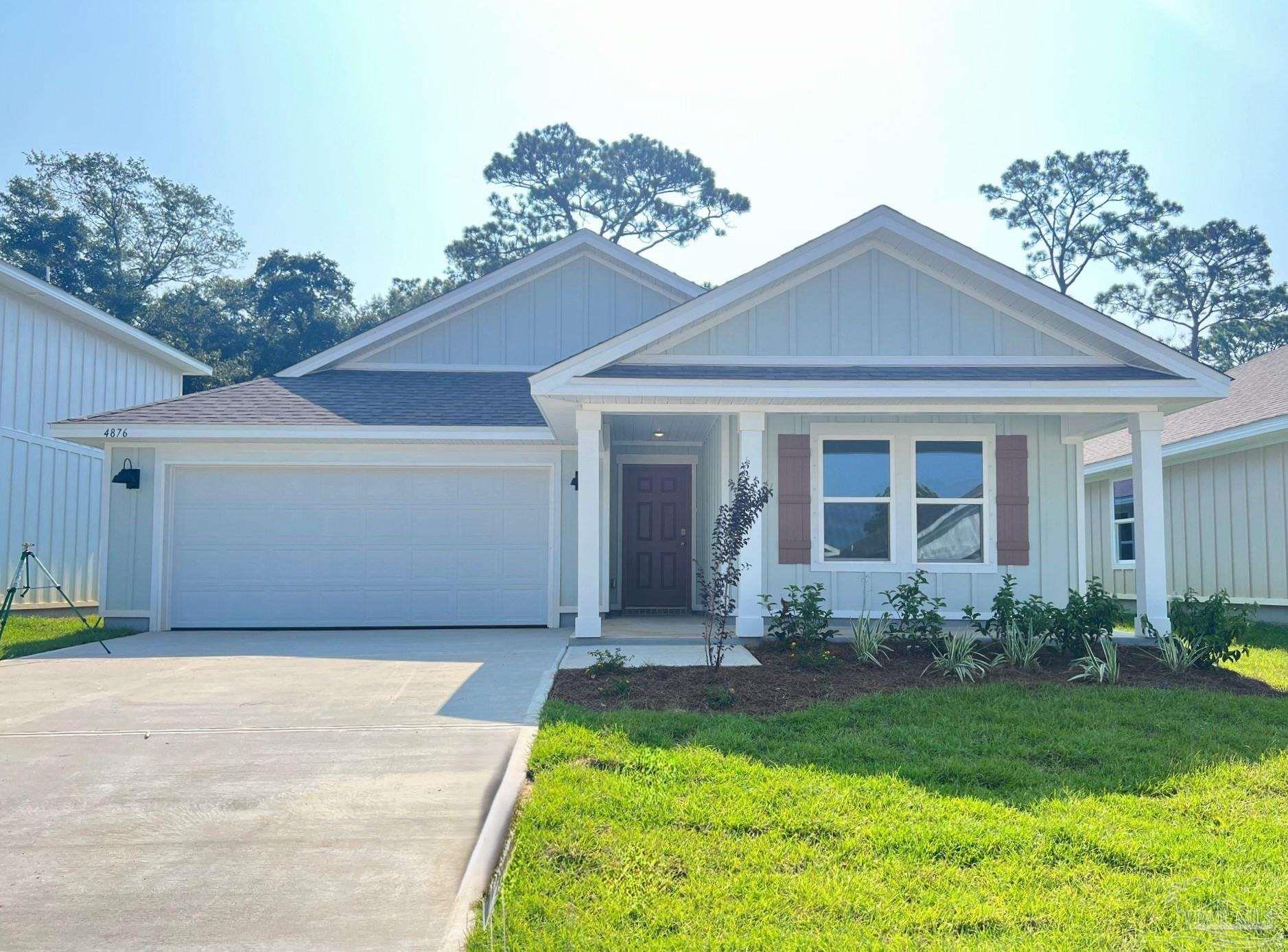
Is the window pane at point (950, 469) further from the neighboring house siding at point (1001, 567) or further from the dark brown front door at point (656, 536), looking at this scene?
the dark brown front door at point (656, 536)

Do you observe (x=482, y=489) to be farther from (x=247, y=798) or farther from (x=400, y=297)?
(x=400, y=297)

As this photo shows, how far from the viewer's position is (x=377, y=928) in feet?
11.0

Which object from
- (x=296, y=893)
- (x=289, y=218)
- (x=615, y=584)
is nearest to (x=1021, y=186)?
(x=289, y=218)

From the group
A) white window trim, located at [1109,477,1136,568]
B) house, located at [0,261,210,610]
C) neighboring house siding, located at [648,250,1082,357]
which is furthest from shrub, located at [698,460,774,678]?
white window trim, located at [1109,477,1136,568]

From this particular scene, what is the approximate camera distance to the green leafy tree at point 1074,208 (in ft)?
115

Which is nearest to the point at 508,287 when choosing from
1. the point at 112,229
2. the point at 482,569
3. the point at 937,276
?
the point at 482,569

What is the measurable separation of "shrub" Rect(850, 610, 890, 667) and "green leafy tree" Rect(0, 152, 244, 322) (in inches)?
1182

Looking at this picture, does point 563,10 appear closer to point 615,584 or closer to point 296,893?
point 615,584

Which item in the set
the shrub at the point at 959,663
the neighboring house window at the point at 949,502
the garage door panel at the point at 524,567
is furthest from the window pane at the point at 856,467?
the garage door panel at the point at 524,567

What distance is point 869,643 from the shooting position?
8336 millimetres

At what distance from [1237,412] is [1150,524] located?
16.3 feet

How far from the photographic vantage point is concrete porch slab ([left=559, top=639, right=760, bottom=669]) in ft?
26.8

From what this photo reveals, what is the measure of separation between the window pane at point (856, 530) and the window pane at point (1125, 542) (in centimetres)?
737

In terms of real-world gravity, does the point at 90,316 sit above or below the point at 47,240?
below
